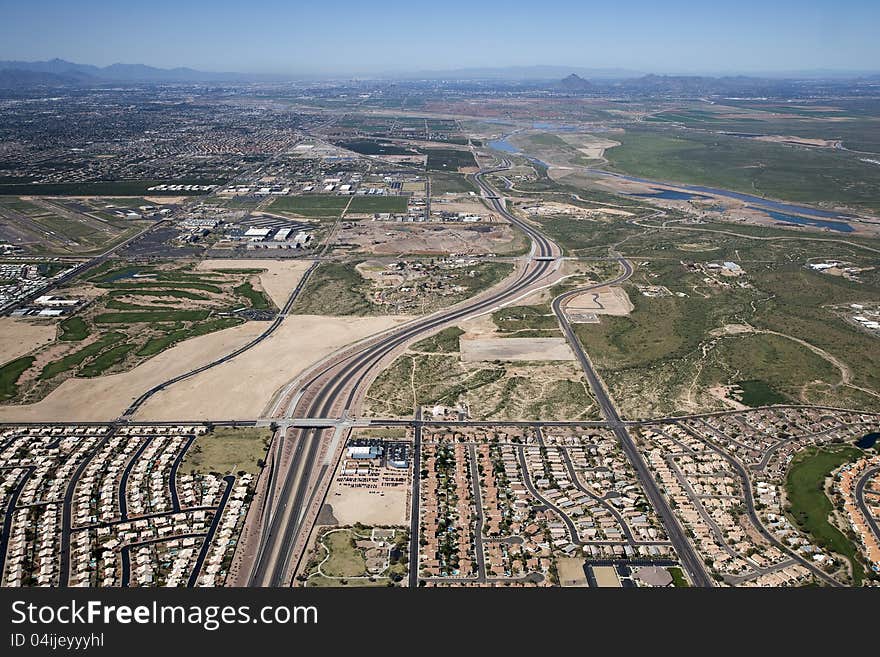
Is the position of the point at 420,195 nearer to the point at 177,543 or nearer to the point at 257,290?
the point at 257,290

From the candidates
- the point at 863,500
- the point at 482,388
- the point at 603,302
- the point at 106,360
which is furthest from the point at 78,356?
the point at 863,500

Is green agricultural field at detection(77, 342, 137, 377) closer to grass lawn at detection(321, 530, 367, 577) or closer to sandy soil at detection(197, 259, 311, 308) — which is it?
sandy soil at detection(197, 259, 311, 308)

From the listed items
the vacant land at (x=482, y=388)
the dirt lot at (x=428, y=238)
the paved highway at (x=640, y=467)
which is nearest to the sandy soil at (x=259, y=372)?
the vacant land at (x=482, y=388)

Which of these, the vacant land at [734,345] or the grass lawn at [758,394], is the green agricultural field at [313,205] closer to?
the vacant land at [734,345]

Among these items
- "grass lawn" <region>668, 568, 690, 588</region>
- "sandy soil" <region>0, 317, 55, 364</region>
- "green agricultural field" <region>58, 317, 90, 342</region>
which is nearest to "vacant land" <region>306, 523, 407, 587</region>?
"grass lawn" <region>668, 568, 690, 588</region>

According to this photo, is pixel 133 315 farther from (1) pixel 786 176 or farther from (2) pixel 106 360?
(1) pixel 786 176

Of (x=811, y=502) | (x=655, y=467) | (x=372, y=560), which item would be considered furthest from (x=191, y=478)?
(x=811, y=502)

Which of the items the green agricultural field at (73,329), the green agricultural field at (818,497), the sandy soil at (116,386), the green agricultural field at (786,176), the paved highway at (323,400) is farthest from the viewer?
the green agricultural field at (786,176)
